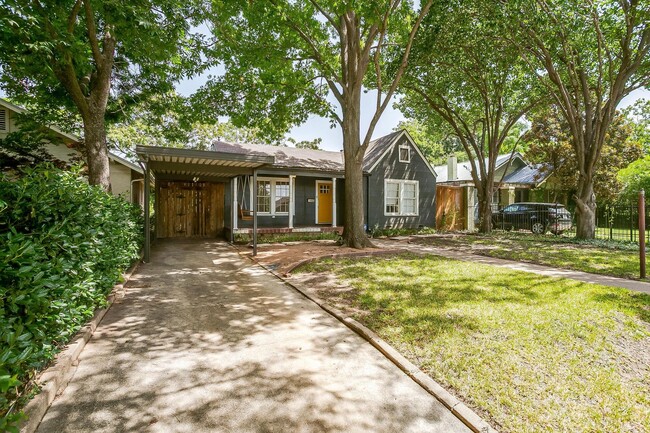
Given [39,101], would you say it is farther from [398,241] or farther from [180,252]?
[398,241]

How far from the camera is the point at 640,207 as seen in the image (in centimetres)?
677

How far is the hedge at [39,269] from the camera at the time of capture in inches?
80.7

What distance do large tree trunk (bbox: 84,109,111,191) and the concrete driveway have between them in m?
4.00

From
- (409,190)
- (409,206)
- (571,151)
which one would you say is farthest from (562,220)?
(409,190)

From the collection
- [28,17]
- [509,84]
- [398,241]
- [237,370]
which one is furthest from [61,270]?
[509,84]

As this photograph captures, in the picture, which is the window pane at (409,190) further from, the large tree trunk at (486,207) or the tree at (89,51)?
the tree at (89,51)

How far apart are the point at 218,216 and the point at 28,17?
10.4 meters

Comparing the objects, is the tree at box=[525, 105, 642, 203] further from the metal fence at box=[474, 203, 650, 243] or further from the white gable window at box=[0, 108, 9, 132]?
the white gable window at box=[0, 108, 9, 132]

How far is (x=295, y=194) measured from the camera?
1448 centimetres

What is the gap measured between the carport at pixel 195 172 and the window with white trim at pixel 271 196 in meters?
1.27

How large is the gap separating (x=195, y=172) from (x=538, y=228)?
1557 centimetres

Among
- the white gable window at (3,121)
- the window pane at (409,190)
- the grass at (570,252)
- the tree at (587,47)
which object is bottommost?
the grass at (570,252)

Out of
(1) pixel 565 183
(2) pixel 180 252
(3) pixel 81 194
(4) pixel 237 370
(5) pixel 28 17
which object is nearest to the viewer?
(4) pixel 237 370

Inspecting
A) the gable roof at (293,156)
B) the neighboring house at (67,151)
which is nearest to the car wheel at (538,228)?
the gable roof at (293,156)
